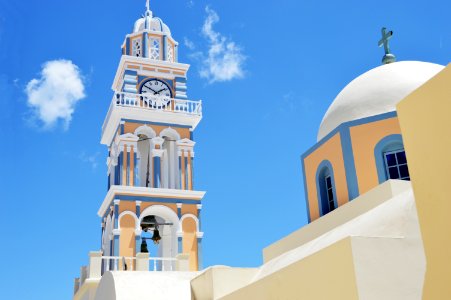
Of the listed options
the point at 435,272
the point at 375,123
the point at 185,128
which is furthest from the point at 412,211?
the point at 185,128

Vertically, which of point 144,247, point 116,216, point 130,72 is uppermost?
point 130,72

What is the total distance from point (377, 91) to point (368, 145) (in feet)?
3.32

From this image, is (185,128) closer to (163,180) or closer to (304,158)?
(163,180)

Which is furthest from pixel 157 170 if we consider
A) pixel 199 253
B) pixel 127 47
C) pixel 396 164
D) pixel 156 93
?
pixel 396 164

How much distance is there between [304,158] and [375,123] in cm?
157

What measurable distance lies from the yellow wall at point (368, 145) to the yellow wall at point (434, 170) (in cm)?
460

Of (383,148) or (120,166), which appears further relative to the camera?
(120,166)

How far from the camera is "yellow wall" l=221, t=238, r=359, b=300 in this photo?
182 inches

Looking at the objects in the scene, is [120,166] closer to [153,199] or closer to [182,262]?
[153,199]

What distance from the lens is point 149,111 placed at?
16984mm

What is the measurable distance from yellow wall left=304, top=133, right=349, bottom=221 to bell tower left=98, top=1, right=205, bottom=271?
6.21 metres

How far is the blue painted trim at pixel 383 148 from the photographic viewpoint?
809cm

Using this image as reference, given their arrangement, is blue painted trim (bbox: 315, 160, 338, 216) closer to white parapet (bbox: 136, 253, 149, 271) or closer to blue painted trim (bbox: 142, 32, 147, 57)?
white parapet (bbox: 136, 253, 149, 271)

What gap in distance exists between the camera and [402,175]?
7.92 m
